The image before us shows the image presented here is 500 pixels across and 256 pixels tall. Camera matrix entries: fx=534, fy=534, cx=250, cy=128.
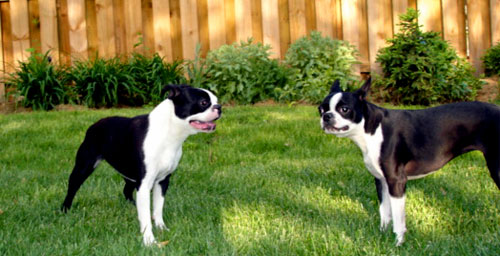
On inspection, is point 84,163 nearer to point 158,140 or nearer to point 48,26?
point 158,140

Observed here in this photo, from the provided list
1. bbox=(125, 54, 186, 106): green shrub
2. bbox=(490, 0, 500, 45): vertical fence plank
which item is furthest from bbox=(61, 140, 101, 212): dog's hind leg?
bbox=(490, 0, 500, 45): vertical fence plank

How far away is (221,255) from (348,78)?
683 cm

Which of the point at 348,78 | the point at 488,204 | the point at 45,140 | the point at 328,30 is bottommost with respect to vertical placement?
the point at 488,204

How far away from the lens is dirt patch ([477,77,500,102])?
9.22 metres

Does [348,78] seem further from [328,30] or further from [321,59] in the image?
[328,30]

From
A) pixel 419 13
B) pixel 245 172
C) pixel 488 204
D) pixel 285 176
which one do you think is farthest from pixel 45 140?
pixel 419 13

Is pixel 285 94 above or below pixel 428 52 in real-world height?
below

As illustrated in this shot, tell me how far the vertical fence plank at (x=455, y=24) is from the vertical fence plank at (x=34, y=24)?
7.89 m

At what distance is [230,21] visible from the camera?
10.7 metres

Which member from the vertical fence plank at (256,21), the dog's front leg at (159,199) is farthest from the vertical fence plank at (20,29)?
the dog's front leg at (159,199)

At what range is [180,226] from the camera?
414cm

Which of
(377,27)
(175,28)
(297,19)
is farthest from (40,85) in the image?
(377,27)

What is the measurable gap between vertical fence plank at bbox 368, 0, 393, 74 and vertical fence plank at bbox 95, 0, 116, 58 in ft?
16.6

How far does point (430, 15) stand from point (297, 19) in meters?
2.55
